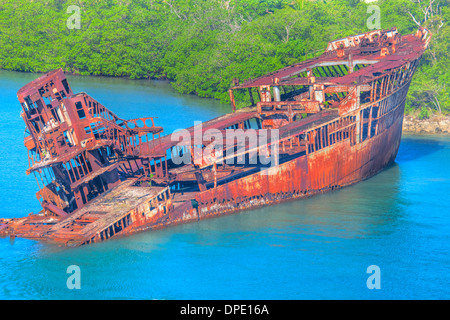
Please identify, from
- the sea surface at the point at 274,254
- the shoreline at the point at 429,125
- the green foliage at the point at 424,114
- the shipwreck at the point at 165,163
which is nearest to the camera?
the sea surface at the point at 274,254

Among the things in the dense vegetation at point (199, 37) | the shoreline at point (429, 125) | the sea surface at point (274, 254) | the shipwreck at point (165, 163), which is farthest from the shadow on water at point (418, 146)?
the sea surface at point (274, 254)

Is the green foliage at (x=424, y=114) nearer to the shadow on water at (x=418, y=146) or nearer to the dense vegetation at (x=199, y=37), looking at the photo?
the dense vegetation at (x=199, y=37)

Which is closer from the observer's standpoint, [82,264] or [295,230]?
[82,264]

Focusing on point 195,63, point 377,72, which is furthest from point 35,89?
point 195,63

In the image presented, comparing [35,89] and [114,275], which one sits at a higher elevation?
[35,89]

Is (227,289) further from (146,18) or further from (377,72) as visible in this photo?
(146,18)

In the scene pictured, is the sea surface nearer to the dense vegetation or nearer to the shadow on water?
the shadow on water

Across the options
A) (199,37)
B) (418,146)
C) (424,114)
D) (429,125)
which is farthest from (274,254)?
(199,37)

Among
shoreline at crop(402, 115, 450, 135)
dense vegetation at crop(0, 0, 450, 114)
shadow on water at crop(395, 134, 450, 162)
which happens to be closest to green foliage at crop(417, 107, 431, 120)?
shoreline at crop(402, 115, 450, 135)
